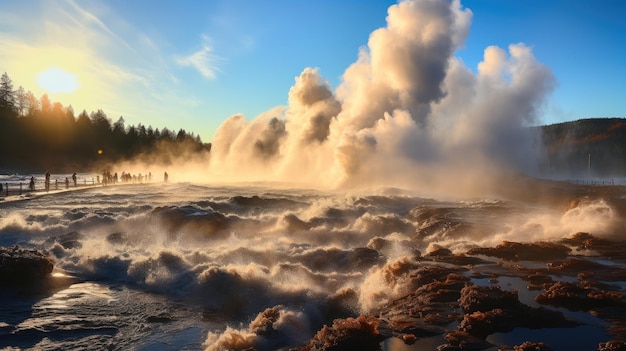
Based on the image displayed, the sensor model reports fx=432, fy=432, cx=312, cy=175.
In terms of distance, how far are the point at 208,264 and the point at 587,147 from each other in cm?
17914

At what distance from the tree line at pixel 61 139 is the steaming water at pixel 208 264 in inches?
2919

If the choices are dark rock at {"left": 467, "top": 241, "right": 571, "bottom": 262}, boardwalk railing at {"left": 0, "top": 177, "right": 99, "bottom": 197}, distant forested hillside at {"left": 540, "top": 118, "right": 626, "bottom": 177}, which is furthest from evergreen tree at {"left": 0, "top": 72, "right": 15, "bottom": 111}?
distant forested hillside at {"left": 540, "top": 118, "right": 626, "bottom": 177}

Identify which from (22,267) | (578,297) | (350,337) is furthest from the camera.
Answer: (22,267)

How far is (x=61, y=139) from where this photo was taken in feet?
325

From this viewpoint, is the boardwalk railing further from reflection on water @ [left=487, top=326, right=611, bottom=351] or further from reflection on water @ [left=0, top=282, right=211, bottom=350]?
reflection on water @ [left=487, top=326, right=611, bottom=351]

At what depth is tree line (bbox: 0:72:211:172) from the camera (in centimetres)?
8900

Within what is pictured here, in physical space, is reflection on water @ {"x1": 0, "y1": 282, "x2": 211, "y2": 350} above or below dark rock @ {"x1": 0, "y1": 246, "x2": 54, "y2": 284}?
below

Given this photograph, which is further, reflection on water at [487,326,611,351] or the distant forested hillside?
the distant forested hillside

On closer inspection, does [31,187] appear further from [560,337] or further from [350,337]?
[560,337]

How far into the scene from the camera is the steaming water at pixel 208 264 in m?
9.25

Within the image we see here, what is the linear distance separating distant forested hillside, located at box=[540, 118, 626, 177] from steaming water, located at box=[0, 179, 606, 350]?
121 m

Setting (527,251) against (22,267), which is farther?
(527,251)

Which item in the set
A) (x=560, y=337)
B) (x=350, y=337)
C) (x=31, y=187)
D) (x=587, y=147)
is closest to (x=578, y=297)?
(x=560, y=337)

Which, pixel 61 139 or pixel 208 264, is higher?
pixel 61 139
